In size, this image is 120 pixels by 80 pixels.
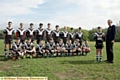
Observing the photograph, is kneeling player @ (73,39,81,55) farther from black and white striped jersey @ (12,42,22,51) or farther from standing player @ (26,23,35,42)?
black and white striped jersey @ (12,42,22,51)

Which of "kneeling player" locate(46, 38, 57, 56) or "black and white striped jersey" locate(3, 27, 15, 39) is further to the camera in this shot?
"kneeling player" locate(46, 38, 57, 56)

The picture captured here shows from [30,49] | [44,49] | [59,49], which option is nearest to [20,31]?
[30,49]

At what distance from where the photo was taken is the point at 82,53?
13922 mm

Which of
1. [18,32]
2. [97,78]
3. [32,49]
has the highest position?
[18,32]

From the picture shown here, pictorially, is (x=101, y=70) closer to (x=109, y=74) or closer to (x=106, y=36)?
(x=109, y=74)

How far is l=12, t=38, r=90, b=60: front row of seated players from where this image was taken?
11.3 meters

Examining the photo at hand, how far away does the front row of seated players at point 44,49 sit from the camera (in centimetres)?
1134

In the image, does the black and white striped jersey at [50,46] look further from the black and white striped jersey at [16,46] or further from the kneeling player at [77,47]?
the black and white striped jersey at [16,46]

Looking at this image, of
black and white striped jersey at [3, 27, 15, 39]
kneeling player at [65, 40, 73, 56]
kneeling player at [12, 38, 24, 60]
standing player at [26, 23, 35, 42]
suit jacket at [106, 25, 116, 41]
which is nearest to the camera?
suit jacket at [106, 25, 116, 41]

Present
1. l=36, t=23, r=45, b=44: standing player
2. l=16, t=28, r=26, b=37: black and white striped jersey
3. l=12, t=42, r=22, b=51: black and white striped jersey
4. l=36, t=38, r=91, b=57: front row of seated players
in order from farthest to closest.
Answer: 1. l=36, t=23, r=45, b=44: standing player
2. l=16, t=28, r=26, b=37: black and white striped jersey
3. l=36, t=38, r=91, b=57: front row of seated players
4. l=12, t=42, r=22, b=51: black and white striped jersey

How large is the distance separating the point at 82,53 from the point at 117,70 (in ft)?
18.4

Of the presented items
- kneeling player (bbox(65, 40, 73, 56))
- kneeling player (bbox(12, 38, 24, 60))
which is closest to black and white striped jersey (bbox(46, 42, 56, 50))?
kneeling player (bbox(65, 40, 73, 56))

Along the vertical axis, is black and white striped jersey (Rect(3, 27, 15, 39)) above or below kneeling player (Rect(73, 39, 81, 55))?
above

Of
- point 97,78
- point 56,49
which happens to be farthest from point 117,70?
point 56,49
